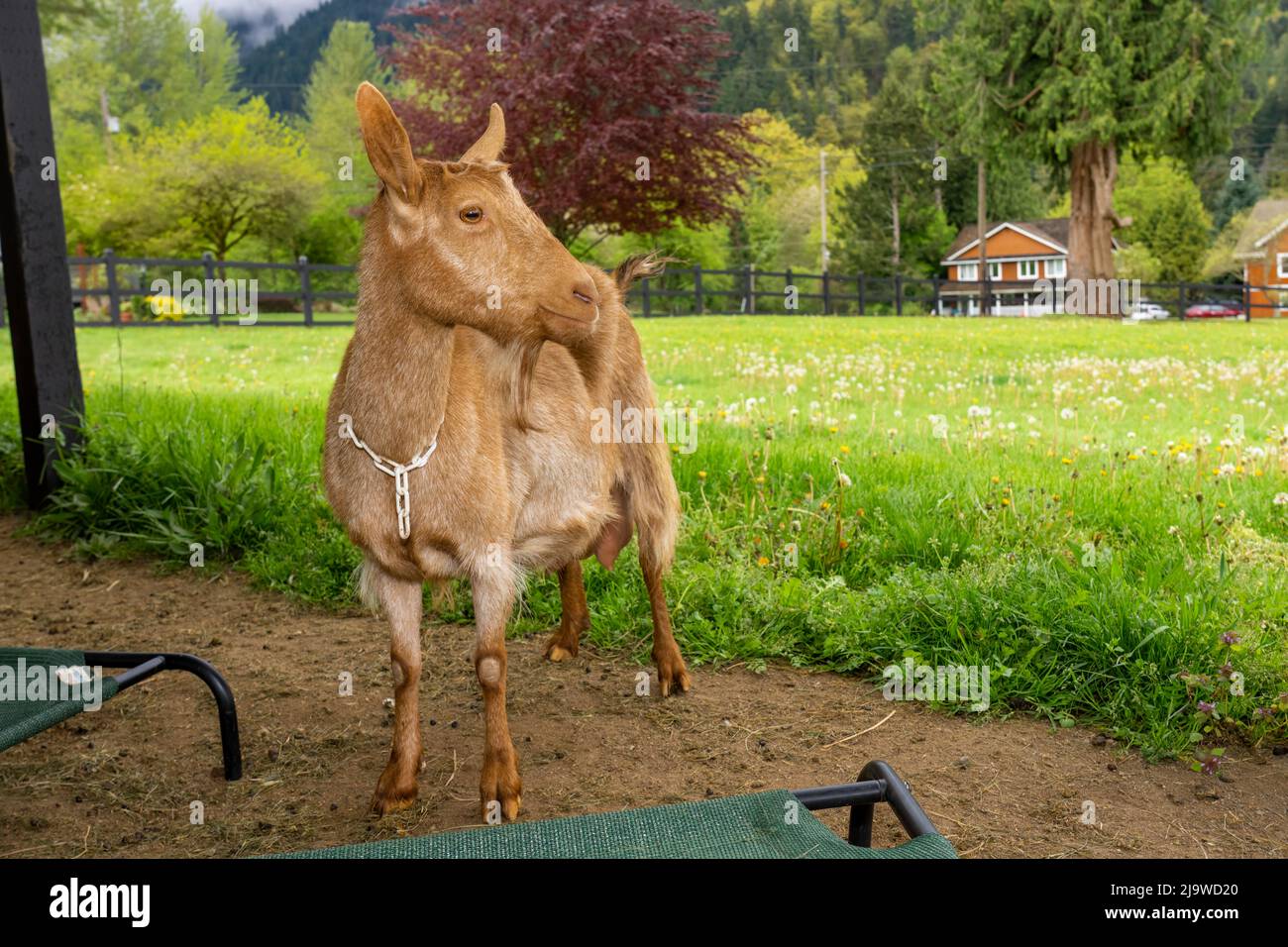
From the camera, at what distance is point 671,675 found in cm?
452

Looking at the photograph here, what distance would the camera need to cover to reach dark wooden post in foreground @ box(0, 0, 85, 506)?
22.1 feet

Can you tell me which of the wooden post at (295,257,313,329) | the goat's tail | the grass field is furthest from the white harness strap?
the wooden post at (295,257,313,329)

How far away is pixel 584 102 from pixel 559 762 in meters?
13.5

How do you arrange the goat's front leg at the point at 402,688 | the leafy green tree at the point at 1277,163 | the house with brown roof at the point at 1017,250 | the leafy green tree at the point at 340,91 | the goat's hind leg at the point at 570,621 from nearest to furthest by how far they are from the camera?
the goat's front leg at the point at 402,688, the goat's hind leg at the point at 570,621, the leafy green tree at the point at 340,91, the house with brown roof at the point at 1017,250, the leafy green tree at the point at 1277,163

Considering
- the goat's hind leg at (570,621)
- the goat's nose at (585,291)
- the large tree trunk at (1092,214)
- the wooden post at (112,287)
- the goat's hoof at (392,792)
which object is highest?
the large tree trunk at (1092,214)

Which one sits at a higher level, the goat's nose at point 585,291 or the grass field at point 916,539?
the goat's nose at point 585,291

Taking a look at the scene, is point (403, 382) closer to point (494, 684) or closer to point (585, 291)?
point (585, 291)

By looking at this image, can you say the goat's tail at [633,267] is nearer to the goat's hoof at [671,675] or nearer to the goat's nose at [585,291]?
the goat's nose at [585,291]

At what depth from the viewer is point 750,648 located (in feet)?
15.8

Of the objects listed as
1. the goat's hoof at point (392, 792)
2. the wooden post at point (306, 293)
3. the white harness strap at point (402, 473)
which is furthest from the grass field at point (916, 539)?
the wooden post at point (306, 293)

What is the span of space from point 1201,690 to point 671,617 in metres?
2.13

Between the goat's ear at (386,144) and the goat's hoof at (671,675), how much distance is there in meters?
2.21

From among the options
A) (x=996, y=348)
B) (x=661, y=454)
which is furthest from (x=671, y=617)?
(x=996, y=348)

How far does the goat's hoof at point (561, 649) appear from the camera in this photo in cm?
493
